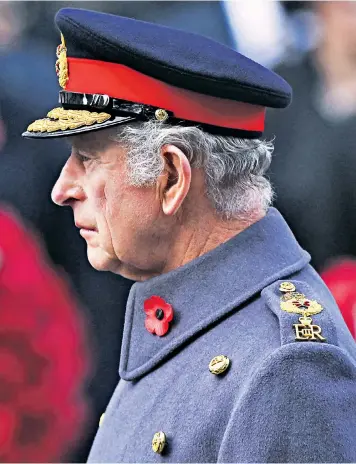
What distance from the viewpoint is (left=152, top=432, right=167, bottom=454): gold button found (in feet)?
4.79

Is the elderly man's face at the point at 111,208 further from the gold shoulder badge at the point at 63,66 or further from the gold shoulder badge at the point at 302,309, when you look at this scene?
the gold shoulder badge at the point at 302,309

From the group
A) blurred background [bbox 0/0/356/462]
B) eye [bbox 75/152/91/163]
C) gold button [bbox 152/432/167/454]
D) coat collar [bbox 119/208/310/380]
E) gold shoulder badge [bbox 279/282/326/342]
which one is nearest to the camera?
gold shoulder badge [bbox 279/282/326/342]

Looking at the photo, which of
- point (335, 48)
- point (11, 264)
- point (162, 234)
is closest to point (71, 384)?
point (11, 264)

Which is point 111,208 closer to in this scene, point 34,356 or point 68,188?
point 68,188

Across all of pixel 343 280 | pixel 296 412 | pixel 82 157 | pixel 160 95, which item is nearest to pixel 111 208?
pixel 82 157

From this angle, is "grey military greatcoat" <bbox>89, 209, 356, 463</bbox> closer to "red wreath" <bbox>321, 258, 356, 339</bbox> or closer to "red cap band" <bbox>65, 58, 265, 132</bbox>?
"red cap band" <bbox>65, 58, 265, 132</bbox>

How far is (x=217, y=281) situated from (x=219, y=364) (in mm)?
213

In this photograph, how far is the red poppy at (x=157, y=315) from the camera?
163 centimetres

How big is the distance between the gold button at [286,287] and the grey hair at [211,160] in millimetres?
206

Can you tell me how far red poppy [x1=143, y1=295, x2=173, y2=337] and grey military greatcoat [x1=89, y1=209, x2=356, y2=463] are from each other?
0.05 ft

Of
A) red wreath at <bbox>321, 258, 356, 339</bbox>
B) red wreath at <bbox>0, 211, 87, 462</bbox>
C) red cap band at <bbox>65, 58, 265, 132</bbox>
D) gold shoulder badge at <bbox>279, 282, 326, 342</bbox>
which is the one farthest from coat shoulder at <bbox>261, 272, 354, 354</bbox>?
red wreath at <bbox>0, 211, 87, 462</bbox>

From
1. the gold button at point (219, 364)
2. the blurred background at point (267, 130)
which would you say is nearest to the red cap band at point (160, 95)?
the gold button at point (219, 364)

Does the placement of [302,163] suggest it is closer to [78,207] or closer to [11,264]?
[11,264]

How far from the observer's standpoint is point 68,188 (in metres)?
1.72
